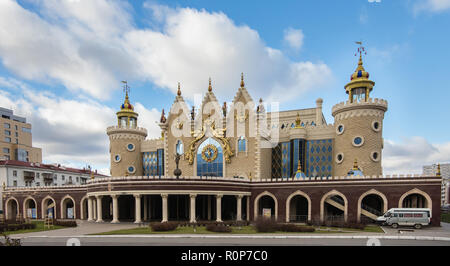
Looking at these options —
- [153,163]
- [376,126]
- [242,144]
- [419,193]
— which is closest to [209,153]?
[242,144]

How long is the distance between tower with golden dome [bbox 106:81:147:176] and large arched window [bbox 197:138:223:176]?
59.9 ft

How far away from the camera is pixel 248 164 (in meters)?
46.5

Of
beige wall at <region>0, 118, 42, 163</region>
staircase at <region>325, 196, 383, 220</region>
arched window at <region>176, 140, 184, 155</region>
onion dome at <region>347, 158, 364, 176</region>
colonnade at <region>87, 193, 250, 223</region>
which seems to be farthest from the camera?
beige wall at <region>0, 118, 42, 163</region>

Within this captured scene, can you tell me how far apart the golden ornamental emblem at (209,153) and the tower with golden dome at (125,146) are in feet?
63.8

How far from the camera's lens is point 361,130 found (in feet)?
134

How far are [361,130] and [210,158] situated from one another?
88.6ft

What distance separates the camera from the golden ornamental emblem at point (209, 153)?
48569 mm

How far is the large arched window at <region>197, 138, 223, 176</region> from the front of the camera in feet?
159

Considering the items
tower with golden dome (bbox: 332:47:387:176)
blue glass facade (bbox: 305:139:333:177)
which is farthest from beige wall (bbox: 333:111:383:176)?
blue glass facade (bbox: 305:139:333:177)

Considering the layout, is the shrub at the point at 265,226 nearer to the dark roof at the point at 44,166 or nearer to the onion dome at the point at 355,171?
the onion dome at the point at 355,171

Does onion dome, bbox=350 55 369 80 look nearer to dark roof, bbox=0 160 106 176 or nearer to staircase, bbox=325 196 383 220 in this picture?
staircase, bbox=325 196 383 220
